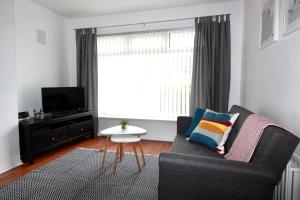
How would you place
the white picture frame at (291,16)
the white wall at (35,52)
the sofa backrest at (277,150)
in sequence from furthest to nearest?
the white wall at (35,52) < the white picture frame at (291,16) < the sofa backrest at (277,150)

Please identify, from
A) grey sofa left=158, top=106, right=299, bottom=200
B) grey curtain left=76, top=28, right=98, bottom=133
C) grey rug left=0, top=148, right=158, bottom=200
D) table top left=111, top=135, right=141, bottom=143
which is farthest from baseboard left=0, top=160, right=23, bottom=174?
grey sofa left=158, top=106, right=299, bottom=200

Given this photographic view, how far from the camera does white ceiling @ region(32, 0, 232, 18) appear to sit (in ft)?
11.8

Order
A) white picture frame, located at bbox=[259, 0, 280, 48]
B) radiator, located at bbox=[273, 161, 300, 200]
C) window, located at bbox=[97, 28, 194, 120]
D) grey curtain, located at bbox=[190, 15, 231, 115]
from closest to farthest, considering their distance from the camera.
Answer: radiator, located at bbox=[273, 161, 300, 200], white picture frame, located at bbox=[259, 0, 280, 48], grey curtain, located at bbox=[190, 15, 231, 115], window, located at bbox=[97, 28, 194, 120]

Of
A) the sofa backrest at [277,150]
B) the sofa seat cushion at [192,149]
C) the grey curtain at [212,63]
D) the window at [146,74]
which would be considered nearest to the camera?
the sofa backrest at [277,150]

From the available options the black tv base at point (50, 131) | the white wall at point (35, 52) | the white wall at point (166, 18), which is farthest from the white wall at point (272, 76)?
the white wall at point (35, 52)

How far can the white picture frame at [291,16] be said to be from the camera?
1.53 metres

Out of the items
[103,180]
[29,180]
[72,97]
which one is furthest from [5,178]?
[72,97]

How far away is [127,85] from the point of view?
424 cm

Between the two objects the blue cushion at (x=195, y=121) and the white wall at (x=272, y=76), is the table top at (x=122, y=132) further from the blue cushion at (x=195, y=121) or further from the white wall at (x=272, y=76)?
the white wall at (x=272, y=76)

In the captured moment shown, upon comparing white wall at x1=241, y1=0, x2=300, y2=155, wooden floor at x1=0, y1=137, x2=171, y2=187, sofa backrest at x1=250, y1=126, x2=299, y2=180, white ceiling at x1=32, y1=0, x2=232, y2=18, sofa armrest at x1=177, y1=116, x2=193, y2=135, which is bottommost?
wooden floor at x1=0, y1=137, x2=171, y2=187

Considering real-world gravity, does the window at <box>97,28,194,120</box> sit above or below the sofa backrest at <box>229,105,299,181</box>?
above

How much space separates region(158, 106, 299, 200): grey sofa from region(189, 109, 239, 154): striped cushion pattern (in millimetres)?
738

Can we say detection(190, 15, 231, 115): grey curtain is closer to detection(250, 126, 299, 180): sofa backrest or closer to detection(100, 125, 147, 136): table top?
detection(100, 125, 147, 136): table top

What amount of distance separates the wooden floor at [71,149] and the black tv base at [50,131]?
12cm
